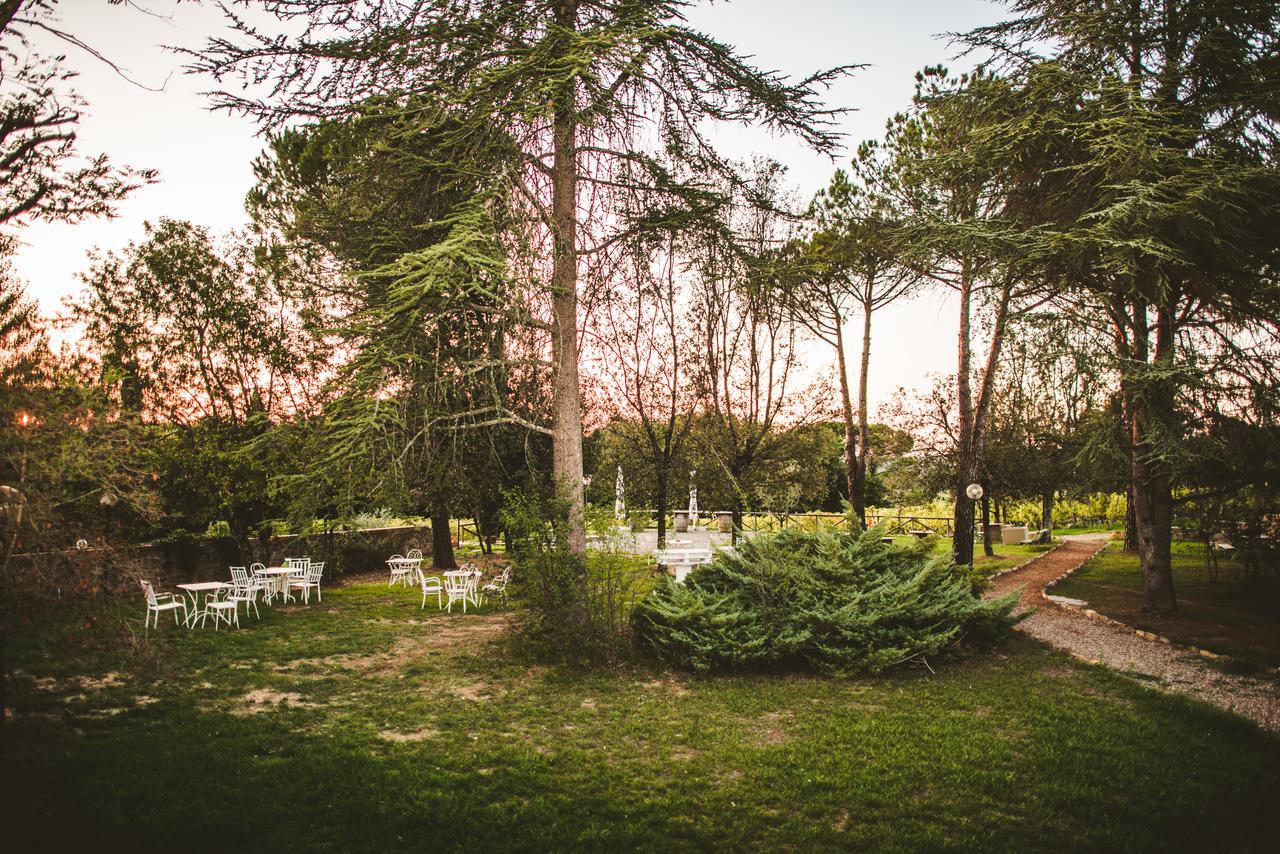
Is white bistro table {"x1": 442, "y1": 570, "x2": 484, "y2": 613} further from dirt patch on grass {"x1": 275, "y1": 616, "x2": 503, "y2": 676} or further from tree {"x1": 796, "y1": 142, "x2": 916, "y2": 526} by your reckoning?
tree {"x1": 796, "y1": 142, "x2": 916, "y2": 526}

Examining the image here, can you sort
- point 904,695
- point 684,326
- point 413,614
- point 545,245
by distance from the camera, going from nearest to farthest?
point 904,695 → point 545,245 → point 413,614 → point 684,326

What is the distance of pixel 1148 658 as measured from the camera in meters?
8.05

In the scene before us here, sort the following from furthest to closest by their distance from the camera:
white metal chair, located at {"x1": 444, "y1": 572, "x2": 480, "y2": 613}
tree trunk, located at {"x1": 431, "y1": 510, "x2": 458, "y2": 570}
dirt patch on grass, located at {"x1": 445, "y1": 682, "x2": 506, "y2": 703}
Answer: tree trunk, located at {"x1": 431, "y1": 510, "x2": 458, "y2": 570}, white metal chair, located at {"x1": 444, "y1": 572, "x2": 480, "y2": 613}, dirt patch on grass, located at {"x1": 445, "y1": 682, "x2": 506, "y2": 703}

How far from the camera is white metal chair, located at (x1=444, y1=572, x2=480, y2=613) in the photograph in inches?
500

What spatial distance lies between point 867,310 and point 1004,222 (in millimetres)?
8289

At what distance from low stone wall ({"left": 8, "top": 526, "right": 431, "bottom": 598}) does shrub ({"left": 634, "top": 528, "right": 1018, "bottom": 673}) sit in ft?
16.1

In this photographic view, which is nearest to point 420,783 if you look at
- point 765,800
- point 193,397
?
point 765,800

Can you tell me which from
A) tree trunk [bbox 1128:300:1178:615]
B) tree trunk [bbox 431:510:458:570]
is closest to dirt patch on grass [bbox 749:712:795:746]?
tree trunk [bbox 1128:300:1178:615]

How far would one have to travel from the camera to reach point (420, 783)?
4762mm

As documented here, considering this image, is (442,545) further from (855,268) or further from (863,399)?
(855,268)

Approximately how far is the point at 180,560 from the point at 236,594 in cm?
475

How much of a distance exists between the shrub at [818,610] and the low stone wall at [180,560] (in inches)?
193

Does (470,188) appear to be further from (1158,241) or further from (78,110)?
(1158,241)

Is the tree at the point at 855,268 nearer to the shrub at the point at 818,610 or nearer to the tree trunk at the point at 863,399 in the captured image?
the tree trunk at the point at 863,399
